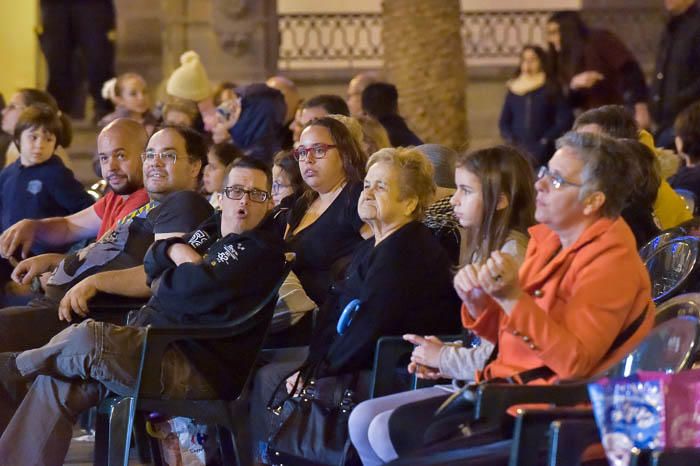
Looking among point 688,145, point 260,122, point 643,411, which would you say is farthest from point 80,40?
point 643,411

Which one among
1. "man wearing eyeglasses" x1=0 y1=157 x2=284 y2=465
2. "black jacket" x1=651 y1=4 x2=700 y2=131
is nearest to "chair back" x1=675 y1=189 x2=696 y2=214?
"man wearing eyeglasses" x1=0 y1=157 x2=284 y2=465

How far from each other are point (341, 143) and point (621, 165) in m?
2.10

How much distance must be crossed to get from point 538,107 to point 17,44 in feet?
15.9

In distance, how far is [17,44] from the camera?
13070 mm

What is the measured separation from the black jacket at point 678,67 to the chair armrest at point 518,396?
22.5ft

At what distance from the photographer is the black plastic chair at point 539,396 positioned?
3.91 metres

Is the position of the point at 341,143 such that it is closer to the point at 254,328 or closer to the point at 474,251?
the point at 254,328

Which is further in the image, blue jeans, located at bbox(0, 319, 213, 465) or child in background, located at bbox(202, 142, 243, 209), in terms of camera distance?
child in background, located at bbox(202, 142, 243, 209)

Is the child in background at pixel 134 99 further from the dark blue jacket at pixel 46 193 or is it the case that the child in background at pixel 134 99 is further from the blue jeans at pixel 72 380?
the blue jeans at pixel 72 380

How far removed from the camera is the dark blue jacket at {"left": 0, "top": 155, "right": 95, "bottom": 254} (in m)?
7.67

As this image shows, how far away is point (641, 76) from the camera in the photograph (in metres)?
12.0

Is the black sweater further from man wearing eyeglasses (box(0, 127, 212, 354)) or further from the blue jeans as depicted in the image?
man wearing eyeglasses (box(0, 127, 212, 354))

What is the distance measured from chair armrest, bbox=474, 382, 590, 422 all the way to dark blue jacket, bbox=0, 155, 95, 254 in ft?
13.8

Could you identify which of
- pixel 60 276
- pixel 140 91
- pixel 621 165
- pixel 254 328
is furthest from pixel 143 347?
pixel 140 91
